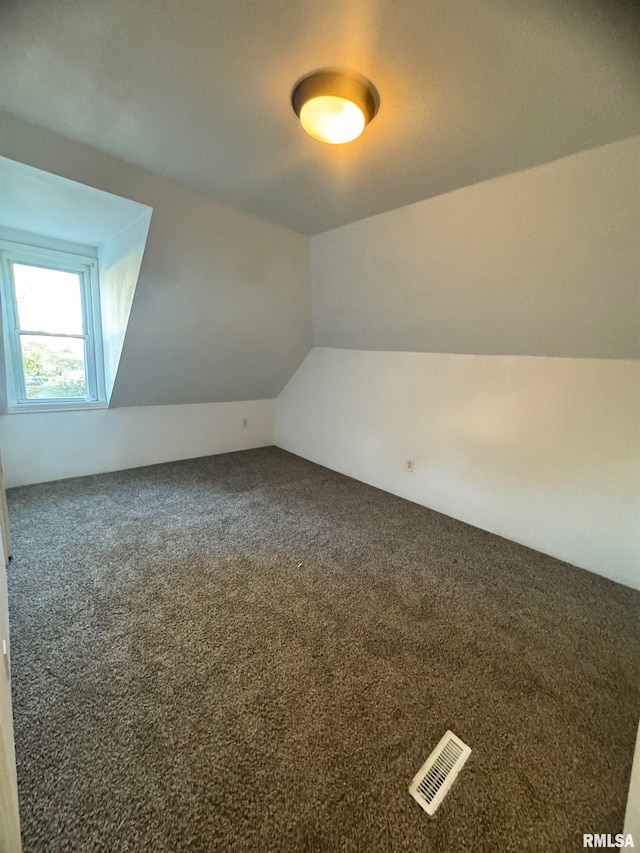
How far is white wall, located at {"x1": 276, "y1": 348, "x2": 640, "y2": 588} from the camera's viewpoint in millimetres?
2184

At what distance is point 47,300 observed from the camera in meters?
3.08

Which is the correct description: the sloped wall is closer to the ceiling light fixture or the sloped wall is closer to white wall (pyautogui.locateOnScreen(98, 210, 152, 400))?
the ceiling light fixture

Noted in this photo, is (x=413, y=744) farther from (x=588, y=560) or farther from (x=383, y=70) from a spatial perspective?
(x=383, y=70)

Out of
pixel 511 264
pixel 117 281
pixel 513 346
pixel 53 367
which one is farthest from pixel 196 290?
pixel 513 346

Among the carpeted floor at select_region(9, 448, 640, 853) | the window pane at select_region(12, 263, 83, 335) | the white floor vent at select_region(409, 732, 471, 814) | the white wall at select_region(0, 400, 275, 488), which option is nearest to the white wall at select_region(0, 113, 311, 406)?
the white wall at select_region(0, 400, 275, 488)

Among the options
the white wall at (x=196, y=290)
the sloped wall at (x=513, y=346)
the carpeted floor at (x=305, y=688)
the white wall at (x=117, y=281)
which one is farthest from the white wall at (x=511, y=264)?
the carpeted floor at (x=305, y=688)

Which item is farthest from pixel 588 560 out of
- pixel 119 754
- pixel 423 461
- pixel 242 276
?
pixel 242 276

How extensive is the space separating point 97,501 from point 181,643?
183 centimetres

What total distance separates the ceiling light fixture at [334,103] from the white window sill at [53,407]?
119 inches

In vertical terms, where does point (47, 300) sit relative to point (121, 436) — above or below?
above

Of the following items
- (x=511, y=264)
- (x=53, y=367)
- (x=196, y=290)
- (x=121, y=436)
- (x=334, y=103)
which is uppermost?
(x=334, y=103)

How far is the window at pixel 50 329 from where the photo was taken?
291 centimetres

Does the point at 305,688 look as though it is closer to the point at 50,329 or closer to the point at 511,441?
the point at 511,441

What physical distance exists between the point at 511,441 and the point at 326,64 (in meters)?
2.39
